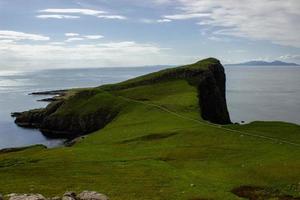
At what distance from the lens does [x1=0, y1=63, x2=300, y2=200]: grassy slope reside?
40.0m

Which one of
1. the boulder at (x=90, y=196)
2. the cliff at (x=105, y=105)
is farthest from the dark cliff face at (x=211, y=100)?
the boulder at (x=90, y=196)

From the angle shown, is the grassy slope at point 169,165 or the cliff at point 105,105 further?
the cliff at point 105,105

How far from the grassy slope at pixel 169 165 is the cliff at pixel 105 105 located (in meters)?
49.3

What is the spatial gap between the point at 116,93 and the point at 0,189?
12040 centimetres

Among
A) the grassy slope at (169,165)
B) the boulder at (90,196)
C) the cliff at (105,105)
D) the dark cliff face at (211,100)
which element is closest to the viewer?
the boulder at (90,196)

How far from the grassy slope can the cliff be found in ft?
162

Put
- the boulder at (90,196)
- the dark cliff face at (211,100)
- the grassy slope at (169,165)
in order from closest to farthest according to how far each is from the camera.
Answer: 1. the boulder at (90,196)
2. the grassy slope at (169,165)
3. the dark cliff face at (211,100)

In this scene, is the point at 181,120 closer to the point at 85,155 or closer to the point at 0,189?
the point at 85,155

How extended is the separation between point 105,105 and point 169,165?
9236cm

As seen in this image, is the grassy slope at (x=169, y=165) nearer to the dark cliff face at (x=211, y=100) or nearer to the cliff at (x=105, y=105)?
the cliff at (x=105, y=105)

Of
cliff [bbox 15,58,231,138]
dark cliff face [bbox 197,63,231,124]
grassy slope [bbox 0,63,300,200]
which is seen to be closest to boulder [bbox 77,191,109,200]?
grassy slope [bbox 0,63,300,200]

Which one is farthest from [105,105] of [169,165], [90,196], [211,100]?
[90,196]

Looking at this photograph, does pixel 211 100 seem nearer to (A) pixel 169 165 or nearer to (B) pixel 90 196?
(A) pixel 169 165

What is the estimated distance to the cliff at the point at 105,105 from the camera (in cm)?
14075
